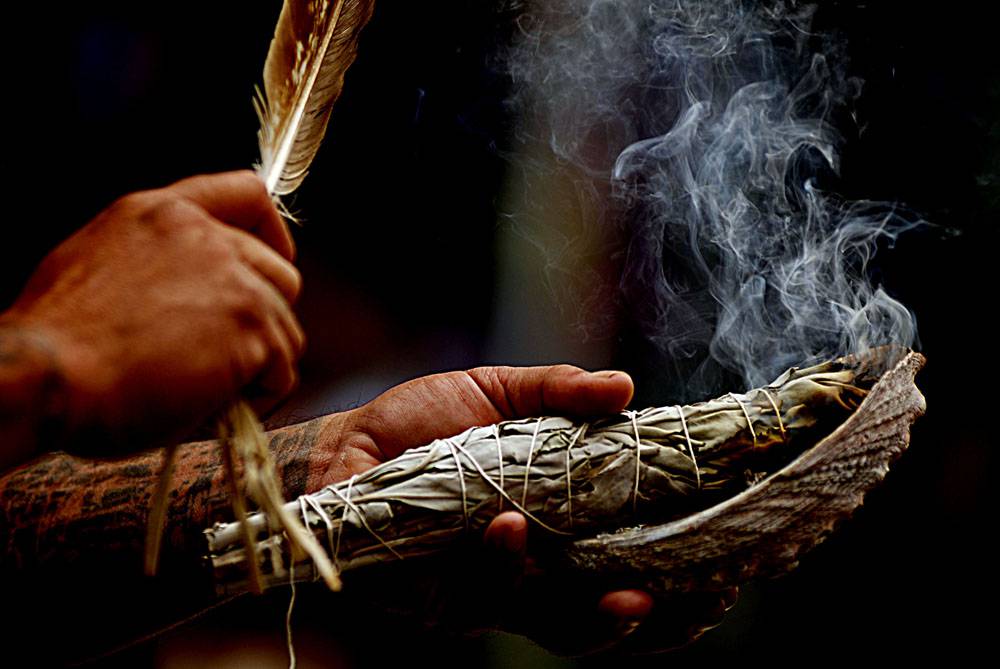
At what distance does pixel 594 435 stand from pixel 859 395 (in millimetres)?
554

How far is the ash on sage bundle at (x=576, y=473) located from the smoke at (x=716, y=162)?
57cm

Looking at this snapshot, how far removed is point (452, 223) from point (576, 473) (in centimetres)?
127

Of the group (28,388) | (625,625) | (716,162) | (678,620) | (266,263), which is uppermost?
(716,162)

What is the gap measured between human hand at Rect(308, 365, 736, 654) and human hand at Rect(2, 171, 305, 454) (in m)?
0.60

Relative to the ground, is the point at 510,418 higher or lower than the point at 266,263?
lower

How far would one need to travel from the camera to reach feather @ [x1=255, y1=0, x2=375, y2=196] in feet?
4.13

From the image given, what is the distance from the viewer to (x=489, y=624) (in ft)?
4.76

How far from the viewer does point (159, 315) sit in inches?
36.1

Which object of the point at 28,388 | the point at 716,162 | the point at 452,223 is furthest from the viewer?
the point at 452,223

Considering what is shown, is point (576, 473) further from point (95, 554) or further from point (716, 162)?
point (716, 162)

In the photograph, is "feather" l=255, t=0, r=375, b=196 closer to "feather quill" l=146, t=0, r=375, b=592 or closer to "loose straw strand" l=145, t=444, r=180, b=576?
"feather quill" l=146, t=0, r=375, b=592

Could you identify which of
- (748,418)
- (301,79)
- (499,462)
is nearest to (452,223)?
(301,79)

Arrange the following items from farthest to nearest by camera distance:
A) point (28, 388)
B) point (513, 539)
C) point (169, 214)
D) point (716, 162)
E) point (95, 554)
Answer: point (716, 162) < point (95, 554) < point (513, 539) < point (169, 214) < point (28, 388)

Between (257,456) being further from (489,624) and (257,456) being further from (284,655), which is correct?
(284,655)
